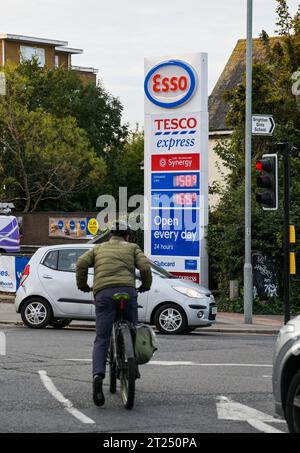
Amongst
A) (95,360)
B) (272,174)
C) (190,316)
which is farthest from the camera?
(272,174)

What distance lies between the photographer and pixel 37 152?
56875mm

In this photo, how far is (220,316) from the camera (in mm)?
23969

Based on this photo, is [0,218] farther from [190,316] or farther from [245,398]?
[245,398]

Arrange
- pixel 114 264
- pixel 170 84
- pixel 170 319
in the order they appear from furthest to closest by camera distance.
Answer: pixel 170 84, pixel 170 319, pixel 114 264

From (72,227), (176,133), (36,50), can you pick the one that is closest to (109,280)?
(176,133)

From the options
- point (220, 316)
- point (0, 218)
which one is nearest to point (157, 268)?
point (220, 316)

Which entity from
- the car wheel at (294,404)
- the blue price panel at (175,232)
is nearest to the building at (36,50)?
the blue price panel at (175,232)

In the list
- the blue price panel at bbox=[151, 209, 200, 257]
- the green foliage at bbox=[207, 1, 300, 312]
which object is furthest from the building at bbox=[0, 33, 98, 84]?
the blue price panel at bbox=[151, 209, 200, 257]

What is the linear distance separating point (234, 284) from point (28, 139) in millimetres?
33279

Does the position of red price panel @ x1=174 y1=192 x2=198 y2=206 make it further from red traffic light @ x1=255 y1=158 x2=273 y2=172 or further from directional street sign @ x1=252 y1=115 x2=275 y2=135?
red traffic light @ x1=255 y1=158 x2=273 y2=172

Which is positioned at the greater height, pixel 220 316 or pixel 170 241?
pixel 170 241

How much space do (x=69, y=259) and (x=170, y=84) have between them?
Answer: 835 centimetres

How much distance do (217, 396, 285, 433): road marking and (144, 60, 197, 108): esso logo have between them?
54.3 feet

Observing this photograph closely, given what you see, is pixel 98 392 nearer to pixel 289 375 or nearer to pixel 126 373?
pixel 126 373
